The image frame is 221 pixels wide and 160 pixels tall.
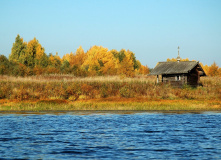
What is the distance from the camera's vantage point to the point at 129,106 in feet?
136

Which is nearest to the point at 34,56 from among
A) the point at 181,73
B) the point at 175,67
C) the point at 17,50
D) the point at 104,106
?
the point at 17,50

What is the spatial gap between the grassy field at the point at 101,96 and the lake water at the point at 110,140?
1288 centimetres

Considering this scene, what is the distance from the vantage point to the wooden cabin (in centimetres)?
5691

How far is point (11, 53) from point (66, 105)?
5655cm

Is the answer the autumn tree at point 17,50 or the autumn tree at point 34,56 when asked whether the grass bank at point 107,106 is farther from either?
the autumn tree at point 17,50

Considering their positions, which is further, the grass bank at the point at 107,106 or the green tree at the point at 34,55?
the green tree at the point at 34,55

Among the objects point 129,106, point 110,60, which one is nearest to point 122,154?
point 129,106

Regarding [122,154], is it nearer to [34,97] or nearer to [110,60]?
[34,97]

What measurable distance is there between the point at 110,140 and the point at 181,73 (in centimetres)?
3903

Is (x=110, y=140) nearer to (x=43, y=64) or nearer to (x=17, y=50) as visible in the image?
(x=43, y=64)

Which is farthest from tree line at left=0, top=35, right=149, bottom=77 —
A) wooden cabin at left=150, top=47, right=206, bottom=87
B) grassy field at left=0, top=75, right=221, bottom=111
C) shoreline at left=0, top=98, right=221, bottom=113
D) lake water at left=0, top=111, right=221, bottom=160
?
lake water at left=0, top=111, right=221, bottom=160

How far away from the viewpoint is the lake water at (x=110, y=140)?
15891mm

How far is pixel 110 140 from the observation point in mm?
19891

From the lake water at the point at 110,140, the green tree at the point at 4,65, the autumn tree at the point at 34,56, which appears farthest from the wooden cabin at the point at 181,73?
the autumn tree at the point at 34,56
